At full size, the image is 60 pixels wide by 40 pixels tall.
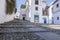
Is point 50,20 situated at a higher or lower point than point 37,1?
lower

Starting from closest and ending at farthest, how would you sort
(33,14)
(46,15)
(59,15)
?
(59,15)
(33,14)
(46,15)

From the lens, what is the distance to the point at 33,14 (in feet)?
74.4

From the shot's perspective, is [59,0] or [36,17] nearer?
[59,0]

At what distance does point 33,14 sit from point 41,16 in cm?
178

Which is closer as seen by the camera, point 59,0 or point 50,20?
point 59,0

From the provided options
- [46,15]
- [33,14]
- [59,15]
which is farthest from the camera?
[46,15]

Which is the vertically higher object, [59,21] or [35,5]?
[35,5]

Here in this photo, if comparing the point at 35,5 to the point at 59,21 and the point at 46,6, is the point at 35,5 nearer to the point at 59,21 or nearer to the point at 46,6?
the point at 46,6

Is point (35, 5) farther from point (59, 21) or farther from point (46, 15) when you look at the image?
point (59, 21)

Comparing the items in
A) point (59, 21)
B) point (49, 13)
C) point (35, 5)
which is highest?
point (35, 5)

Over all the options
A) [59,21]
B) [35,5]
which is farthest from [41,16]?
[59,21]

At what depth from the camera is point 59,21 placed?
62.2 ft

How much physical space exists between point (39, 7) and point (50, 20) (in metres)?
3.41

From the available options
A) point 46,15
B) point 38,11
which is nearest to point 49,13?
point 46,15
